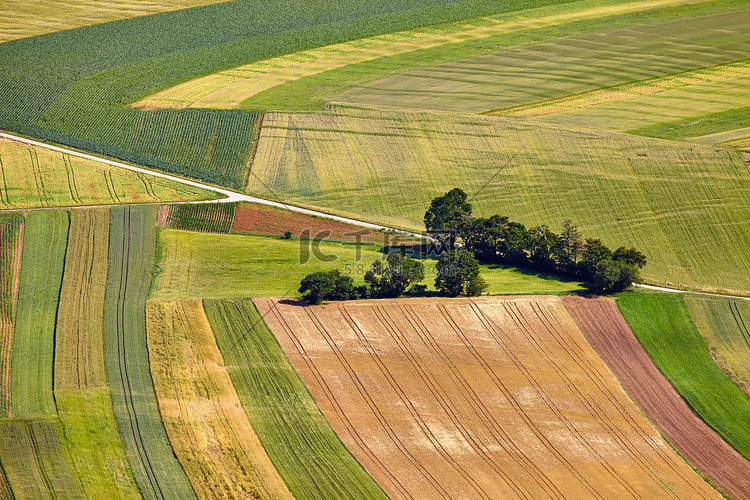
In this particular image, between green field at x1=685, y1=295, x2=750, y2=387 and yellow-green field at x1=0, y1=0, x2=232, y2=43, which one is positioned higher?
yellow-green field at x1=0, y1=0, x2=232, y2=43

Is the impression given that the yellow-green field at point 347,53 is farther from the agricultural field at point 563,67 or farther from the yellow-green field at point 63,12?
the yellow-green field at point 63,12

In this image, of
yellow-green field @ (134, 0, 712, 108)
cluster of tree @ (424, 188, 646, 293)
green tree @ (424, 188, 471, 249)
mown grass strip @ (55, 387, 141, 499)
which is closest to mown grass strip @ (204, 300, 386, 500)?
mown grass strip @ (55, 387, 141, 499)

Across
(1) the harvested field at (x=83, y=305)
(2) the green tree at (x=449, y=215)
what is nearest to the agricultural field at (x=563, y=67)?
(2) the green tree at (x=449, y=215)

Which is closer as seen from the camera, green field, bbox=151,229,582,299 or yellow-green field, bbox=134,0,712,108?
green field, bbox=151,229,582,299

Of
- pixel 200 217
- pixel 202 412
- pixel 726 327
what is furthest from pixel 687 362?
pixel 200 217

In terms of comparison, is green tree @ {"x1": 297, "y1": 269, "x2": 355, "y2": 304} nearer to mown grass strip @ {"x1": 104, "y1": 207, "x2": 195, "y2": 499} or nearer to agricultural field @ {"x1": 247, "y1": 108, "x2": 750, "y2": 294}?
mown grass strip @ {"x1": 104, "y1": 207, "x2": 195, "y2": 499}

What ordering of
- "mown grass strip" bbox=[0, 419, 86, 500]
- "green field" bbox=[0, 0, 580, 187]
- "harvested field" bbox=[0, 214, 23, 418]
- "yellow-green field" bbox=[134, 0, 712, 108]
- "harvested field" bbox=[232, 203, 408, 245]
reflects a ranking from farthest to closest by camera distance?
"yellow-green field" bbox=[134, 0, 712, 108] → "green field" bbox=[0, 0, 580, 187] → "harvested field" bbox=[232, 203, 408, 245] → "harvested field" bbox=[0, 214, 23, 418] → "mown grass strip" bbox=[0, 419, 86, 500]

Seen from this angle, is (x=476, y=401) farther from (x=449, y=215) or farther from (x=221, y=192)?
(x=221, y=192)
